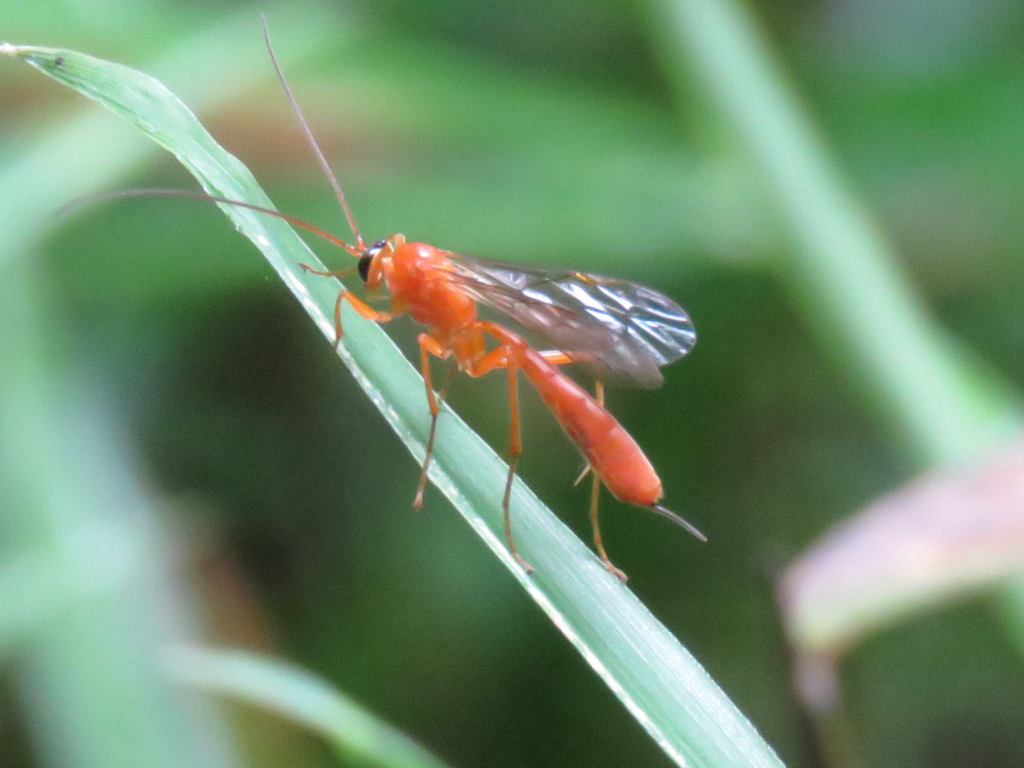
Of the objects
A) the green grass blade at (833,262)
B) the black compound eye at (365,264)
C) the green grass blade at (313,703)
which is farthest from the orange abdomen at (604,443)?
the green grass blade at (833,262)

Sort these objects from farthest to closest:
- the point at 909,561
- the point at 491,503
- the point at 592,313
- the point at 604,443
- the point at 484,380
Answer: the point at 484,380, the point at 592,313, the point at 604,443, the point at 909,561, the point at 491,503

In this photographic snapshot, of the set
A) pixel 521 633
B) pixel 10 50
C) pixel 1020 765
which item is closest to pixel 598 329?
pixel 10 50

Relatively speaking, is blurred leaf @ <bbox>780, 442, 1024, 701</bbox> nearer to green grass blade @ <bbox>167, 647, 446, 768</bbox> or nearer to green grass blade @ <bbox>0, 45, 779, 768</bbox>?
green grass blade @ <bbox>0, 45, 779, 768</bbox>

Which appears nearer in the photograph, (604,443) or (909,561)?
(909,561)

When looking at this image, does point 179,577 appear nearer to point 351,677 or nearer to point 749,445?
point 351,677

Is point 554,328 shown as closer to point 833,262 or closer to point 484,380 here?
point 833,262

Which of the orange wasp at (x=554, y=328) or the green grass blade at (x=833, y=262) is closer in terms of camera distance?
the orange wasp at (x=554, y=328)

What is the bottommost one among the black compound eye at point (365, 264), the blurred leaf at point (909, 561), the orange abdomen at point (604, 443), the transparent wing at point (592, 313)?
the blurred leaf at point (909, 561)

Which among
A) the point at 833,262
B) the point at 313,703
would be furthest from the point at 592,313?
the point at 833,262

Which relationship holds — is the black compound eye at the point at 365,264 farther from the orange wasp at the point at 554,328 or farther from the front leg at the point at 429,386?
the front leg at the point at 429,386
